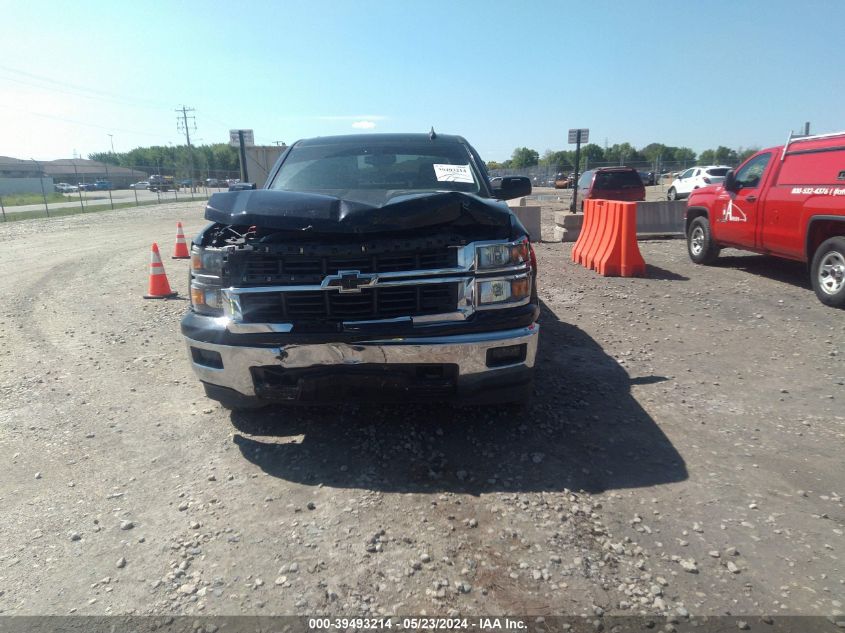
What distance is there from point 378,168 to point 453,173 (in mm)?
641

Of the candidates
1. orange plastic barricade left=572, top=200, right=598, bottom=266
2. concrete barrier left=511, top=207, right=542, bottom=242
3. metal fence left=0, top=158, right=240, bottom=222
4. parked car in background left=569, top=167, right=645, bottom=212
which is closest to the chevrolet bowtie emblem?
orange plastic barricade left=572, top=200, right=598, bottom=266

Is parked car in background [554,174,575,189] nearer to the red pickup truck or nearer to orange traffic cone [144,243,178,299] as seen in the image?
the red pickup truck

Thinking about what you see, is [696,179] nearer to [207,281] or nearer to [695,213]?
[695,213]

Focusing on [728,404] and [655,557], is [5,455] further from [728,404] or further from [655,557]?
[728,404]

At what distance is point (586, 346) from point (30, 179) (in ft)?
214

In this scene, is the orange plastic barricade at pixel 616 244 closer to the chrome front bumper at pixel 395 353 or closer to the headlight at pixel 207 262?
the chrome front bumper at pixel 395 353

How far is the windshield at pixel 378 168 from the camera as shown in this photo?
441cm

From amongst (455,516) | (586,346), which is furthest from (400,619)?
(586,346)

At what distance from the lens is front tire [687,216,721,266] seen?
932cm

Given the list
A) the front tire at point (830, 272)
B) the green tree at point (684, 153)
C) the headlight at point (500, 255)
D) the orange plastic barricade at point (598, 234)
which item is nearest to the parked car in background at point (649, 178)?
the orange plastic barricade at point (598, 234)

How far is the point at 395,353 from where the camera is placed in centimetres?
308

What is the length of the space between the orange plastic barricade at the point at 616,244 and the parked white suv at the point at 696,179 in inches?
641

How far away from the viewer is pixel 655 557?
2457 millimetres

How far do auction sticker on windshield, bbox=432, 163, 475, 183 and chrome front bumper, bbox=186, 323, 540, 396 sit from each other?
1713 millimetres
